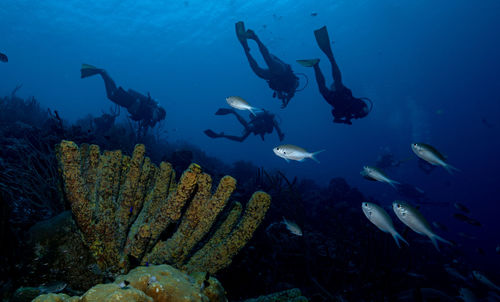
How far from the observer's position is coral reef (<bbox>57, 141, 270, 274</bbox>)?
6.93 feet

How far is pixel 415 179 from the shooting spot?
171 ft

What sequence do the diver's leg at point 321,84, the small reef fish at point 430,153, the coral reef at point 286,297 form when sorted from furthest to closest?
1. the diver's leg at point 321,84
2. the small reef fish at point 430,153
3. the coral reef at point 286,297

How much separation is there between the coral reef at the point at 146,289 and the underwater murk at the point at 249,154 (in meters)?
0.01

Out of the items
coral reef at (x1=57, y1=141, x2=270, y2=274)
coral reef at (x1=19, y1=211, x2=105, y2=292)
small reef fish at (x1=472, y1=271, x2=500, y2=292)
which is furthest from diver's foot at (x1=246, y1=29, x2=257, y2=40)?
small reef fish at (x1=472, y1=271, x2=500, y2=292)

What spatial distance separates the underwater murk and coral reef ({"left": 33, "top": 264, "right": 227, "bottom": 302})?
1 centimetres

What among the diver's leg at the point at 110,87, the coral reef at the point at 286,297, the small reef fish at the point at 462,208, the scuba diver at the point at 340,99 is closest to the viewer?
the coral reef at the point at 286,297

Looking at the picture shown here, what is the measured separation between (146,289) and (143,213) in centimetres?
141

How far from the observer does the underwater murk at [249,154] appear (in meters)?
2.24

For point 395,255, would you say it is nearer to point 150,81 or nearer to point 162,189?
point 162,189

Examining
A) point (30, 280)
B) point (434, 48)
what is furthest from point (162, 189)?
point (434, 48)

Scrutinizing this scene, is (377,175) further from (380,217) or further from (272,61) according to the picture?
(272,61)

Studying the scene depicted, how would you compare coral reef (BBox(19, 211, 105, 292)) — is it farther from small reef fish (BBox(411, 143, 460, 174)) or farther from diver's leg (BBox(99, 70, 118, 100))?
diver's leg (BBox(99, 70, 118, 100))

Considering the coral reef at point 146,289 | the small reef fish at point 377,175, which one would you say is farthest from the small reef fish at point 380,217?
the coral reef at point 146,289

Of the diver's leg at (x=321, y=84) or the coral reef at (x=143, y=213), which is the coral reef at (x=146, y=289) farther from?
the diver's leg at (x=321, y=84)
